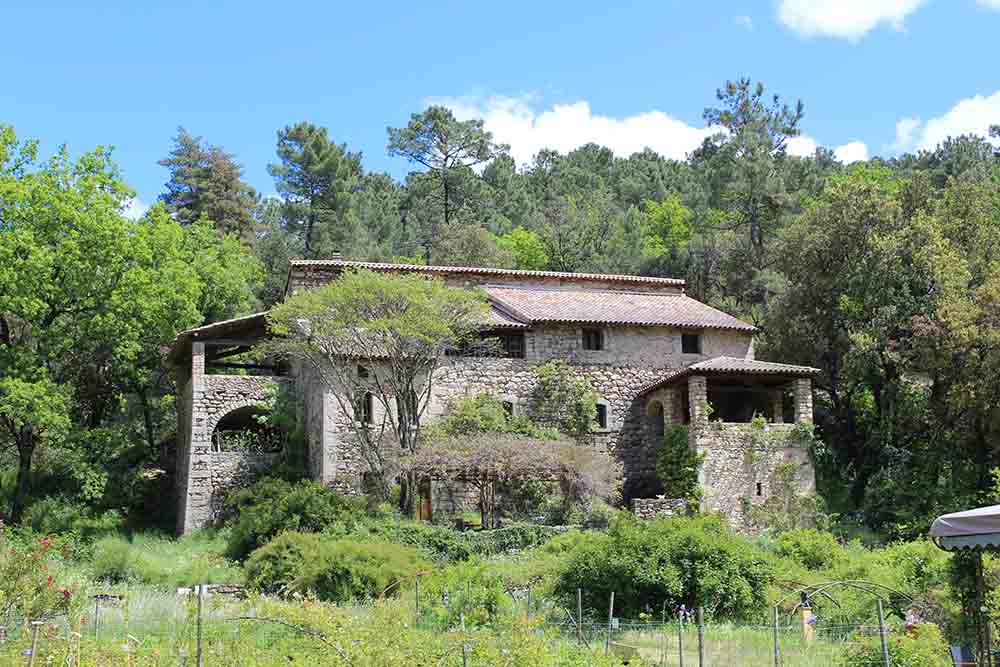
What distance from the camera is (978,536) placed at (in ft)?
37.3

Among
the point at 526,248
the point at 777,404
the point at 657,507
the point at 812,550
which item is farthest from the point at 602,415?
the point at 526,248

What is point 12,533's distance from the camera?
27.8 metres

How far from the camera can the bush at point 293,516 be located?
24891 millimetres

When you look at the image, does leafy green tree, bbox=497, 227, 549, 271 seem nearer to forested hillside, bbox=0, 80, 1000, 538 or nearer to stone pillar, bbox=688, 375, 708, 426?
forested hillside, bbox=0, 80, 1000, 538

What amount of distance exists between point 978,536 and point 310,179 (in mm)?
43339

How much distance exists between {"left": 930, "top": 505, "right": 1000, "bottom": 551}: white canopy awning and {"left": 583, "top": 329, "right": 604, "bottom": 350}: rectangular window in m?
21.2

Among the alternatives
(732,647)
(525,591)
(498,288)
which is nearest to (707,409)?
(498,288)

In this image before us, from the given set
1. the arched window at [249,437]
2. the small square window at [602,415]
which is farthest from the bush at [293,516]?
the small square window at [602,415]

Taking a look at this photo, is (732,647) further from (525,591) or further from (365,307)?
(365,307)

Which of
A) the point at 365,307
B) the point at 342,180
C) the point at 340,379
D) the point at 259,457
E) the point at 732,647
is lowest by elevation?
the point at 732,647

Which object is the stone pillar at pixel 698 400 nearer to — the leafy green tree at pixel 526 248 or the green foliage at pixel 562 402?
the green foliage at pixel 562 402

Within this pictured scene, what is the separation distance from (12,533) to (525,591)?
14.9 metres

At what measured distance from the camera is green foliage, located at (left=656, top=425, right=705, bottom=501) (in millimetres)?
29531

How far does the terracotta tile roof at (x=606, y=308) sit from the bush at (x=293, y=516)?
8614mm
